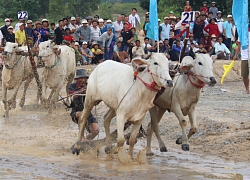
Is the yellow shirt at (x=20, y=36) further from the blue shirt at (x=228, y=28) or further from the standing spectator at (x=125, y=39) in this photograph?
the blue shirt at (x=228, y=28)

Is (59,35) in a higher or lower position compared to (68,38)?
higher

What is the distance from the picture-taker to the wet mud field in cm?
912

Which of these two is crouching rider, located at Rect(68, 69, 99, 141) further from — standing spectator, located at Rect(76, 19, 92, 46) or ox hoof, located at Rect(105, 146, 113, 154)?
standing spectator, located at Rect(76, 19, 92, 46)

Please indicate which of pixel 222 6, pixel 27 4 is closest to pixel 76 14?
pixel 27 4

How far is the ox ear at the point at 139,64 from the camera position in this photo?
31.4ft

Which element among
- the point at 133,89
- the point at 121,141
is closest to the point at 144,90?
the point at 133,89

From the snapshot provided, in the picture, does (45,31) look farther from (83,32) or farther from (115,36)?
(115,36)

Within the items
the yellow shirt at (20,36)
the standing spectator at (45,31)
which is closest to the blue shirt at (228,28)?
the standing spectator at (45,31)

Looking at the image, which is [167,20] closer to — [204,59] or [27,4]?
[204,59]

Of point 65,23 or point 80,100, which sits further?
point 65,23

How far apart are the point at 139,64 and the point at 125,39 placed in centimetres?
1304

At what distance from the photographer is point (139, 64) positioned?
9.62 meters

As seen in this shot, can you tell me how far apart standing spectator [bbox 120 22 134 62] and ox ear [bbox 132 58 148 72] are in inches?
493

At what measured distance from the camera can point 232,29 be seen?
23.9 meters
